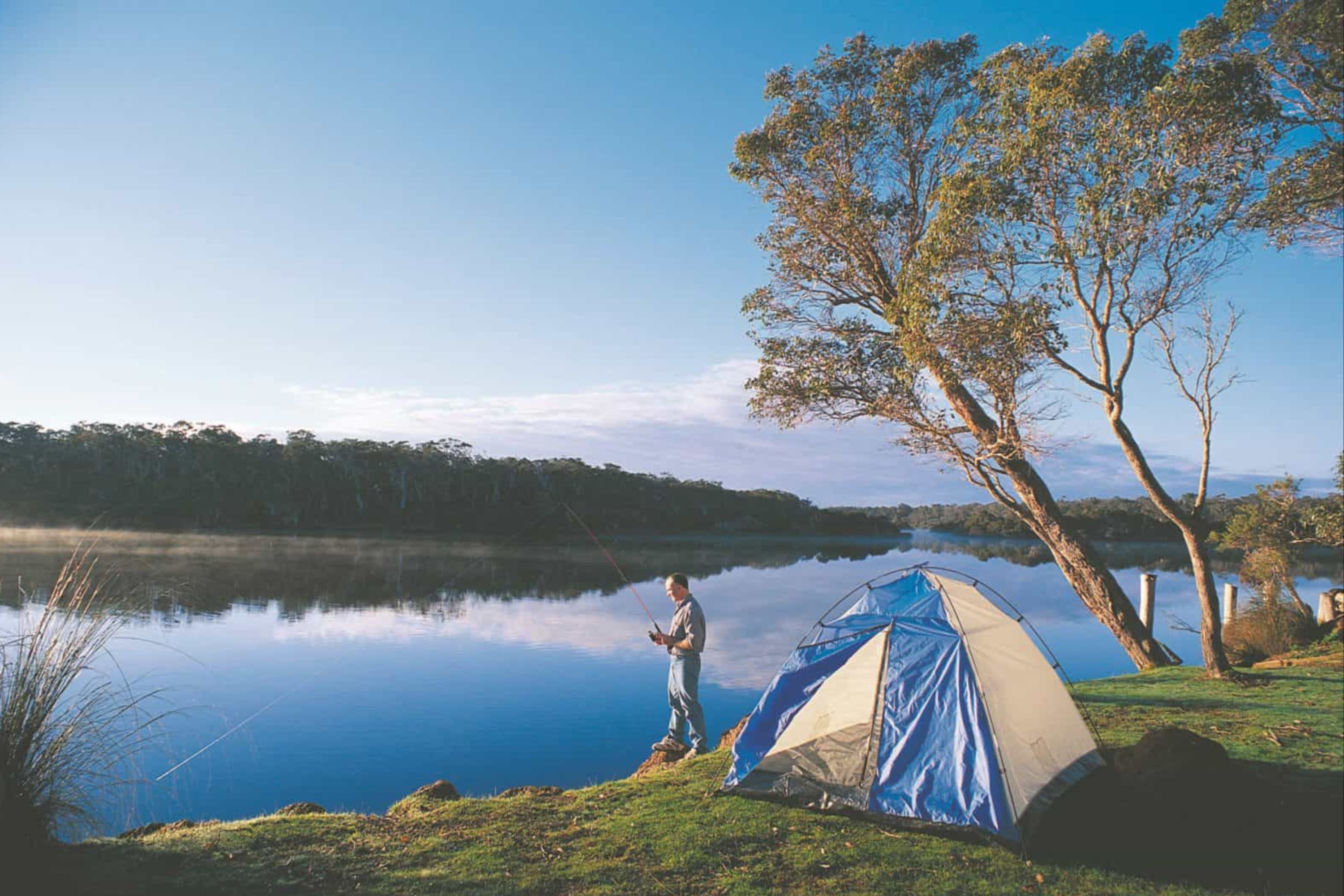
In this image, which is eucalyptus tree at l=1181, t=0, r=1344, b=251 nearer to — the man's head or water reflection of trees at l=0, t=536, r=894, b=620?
the man's head

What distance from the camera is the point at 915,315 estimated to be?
1061 cm

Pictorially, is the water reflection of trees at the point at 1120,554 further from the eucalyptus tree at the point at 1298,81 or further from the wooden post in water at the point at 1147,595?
the eucalyptus tree at the point at 1298,81

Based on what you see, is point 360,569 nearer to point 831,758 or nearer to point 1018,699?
point 831,758

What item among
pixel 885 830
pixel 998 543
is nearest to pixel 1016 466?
pixel 885 830

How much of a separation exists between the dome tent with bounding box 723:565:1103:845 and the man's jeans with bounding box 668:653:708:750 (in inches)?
67.5

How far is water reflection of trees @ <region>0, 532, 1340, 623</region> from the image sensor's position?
22453 mm

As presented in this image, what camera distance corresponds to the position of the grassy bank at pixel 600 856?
4.39 metres

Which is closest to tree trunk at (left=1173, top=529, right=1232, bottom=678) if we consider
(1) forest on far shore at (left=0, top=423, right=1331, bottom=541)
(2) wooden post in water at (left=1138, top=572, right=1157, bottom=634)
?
(2) wooden post in water at (left=1138, top=572, right=1157, bottom=634)

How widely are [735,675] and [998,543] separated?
6739 centimetres

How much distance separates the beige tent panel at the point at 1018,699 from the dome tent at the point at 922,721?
10 mm

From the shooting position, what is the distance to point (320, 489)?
64188 millimetres

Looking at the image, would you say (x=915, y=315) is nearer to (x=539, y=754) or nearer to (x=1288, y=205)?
(x=1288, y=205)

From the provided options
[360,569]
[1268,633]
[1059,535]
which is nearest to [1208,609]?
[1059,535]

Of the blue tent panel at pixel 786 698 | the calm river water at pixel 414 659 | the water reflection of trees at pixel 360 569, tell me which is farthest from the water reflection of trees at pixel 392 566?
the blue tent panel at pixel 786 698
